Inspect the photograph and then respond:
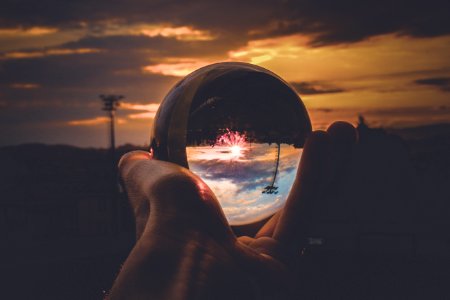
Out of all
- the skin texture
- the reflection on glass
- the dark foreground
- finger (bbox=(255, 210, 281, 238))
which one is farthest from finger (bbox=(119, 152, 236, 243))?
the dark foreground

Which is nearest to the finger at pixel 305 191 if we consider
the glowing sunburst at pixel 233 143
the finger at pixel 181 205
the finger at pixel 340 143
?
the finger at pixel 340 143

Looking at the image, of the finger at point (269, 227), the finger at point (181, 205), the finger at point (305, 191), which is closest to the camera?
the finger at point (181, 205)

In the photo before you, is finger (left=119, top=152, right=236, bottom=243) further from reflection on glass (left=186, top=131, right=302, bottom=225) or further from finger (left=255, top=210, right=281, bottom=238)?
finger (left=255, top=210, right=281, bottom=238)

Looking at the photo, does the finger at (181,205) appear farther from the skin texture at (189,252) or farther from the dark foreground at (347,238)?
the dark foreground at (347,238)

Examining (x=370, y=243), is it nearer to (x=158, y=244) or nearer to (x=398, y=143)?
(x=398, y=143)

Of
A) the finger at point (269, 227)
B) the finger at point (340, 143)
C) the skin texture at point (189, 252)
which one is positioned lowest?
the finger at point (269, 227)
